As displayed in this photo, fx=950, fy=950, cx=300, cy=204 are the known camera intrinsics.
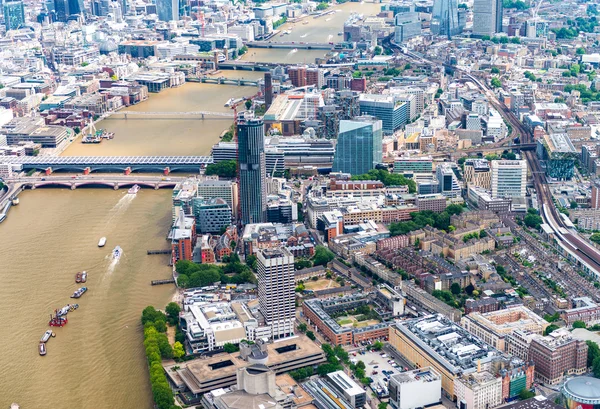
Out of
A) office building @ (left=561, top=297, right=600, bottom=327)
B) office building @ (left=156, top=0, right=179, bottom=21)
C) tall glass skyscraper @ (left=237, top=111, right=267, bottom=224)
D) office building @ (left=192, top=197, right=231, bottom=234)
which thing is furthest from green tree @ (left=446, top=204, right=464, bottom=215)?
office building @ (left=156, top=0, right=179, bottom=21)

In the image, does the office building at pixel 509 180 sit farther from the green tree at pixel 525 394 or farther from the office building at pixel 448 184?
the green tree at pixel 525 394

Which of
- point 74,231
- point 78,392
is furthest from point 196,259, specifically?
point 78,392

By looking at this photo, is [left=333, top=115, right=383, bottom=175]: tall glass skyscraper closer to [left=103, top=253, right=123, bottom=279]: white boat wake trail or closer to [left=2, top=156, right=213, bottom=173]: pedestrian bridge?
[left=2, top=156, right=213, bottom=173]: pedestrian bridge

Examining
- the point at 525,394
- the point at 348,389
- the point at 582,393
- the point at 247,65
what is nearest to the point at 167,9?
the point at 247,65

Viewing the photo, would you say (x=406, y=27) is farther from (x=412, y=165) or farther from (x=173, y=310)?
(x=173, y=310)

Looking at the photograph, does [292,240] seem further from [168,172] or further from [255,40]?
[255,40]

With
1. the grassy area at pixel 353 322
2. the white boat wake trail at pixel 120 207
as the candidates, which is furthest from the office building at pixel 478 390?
the white boat wake trail at pixel 120 207

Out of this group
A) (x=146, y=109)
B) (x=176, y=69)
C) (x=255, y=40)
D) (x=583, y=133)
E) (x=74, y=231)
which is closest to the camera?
(x=74, y=231)
